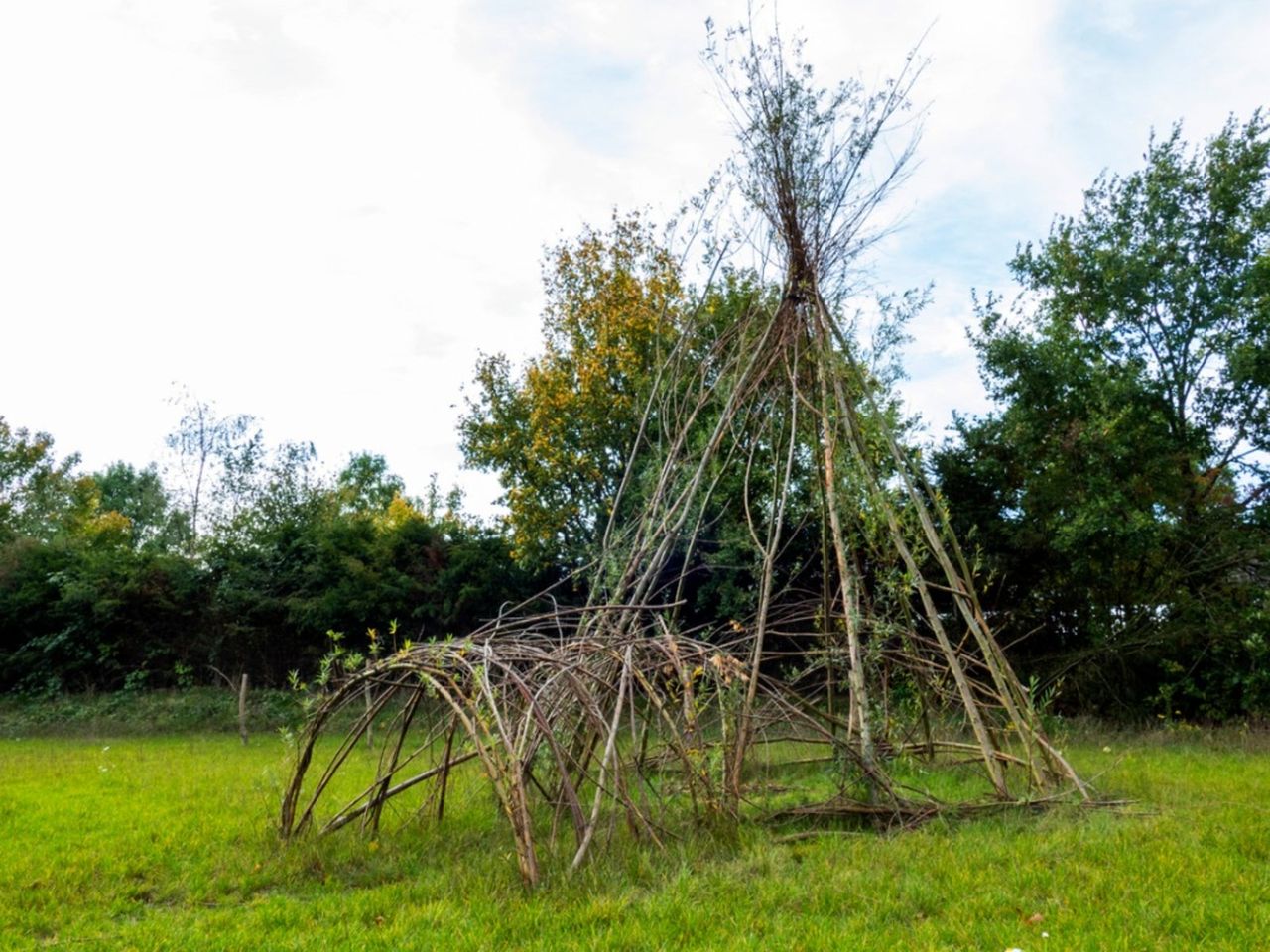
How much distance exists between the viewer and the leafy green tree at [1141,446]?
9.96m

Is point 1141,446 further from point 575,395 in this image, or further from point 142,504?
point 142,504

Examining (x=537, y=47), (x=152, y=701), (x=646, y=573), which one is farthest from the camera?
(x=152, y=701)

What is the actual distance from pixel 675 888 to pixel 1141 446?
9026 mm

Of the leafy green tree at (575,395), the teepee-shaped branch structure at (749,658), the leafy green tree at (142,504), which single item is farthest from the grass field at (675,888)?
the leafy green tree at (142,504)

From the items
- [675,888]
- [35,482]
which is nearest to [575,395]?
[675,888]

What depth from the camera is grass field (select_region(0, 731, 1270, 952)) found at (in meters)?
2.98

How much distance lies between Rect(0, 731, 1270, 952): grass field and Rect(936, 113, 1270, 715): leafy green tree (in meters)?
5.43

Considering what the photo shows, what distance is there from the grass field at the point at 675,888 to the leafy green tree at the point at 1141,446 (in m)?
5.43

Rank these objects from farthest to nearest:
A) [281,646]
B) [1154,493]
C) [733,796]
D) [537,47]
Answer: [281,646]
[1154,493]
[537,47]
[733,796]

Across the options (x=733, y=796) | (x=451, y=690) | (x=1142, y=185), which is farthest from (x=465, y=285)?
(x=1142, y=185)

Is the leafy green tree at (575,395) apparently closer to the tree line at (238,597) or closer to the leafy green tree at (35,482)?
the tree line at (238,597)

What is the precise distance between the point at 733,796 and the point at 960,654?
84.4 inches

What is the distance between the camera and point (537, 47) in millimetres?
5895

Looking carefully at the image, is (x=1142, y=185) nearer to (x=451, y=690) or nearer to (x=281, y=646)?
(x=451, y=690)
